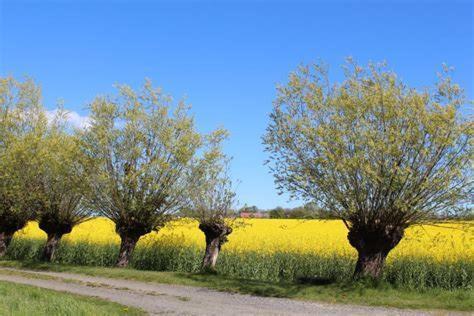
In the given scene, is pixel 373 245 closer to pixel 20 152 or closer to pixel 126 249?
pixel 126 249

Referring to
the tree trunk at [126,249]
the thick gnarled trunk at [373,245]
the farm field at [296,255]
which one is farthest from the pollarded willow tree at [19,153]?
the thick gnarled trunk at [373,245]

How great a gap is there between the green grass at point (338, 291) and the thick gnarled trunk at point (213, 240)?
300cm

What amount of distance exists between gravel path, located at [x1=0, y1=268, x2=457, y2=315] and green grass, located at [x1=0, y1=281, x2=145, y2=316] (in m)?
0.82

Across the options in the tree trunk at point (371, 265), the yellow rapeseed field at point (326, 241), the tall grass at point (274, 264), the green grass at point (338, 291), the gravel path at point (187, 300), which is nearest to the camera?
the gravel path at point (187, 300)

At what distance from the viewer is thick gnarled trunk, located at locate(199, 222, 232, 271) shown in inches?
1085

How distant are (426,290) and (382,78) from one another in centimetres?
830

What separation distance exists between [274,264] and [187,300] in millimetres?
8766

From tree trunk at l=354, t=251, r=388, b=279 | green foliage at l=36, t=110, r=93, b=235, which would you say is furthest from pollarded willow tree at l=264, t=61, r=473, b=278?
green foliage at l=36, t=110, r=93, b=235

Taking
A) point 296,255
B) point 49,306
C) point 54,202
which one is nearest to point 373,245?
point 296,255

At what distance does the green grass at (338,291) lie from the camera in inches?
685

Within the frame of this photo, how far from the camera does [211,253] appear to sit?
90.6 feet

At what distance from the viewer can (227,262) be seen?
2762cm

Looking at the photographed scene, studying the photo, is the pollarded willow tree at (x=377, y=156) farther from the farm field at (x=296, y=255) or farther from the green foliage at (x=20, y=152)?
the green foliage at (x=20, y=152)

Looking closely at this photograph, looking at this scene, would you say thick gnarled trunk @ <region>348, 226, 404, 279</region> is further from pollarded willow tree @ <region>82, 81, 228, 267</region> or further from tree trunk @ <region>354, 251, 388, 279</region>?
pollarded willow tree @ <region>82, 81, 228, 267</region>
